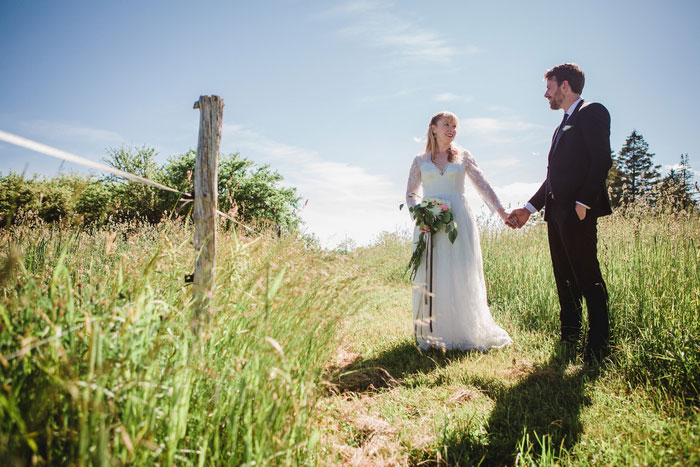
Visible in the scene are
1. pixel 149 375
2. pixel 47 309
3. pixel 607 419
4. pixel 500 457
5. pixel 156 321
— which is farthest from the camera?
pixel 607 419

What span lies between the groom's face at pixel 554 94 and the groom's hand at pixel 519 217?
1.22 metres

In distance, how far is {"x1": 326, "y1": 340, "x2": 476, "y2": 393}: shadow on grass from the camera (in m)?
3.45

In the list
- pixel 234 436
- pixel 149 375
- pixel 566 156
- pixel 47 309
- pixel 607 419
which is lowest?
pixel 607 419

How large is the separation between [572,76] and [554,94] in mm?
229

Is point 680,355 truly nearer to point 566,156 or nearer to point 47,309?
point 566,156

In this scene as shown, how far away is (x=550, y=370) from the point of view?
350 centimetres

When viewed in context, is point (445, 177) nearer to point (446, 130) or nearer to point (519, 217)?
point (446, 130)

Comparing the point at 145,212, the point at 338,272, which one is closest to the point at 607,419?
the point at 338,272

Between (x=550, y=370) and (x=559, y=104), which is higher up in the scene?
(x=559, y=104)

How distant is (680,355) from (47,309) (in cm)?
423

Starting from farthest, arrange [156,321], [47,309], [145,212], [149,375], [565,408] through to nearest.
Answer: [145,212]
[565,408]
[156,321]
[47,309]
[149,375]

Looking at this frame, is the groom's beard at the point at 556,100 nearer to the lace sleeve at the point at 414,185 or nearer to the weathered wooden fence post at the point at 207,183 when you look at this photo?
the lace sleeve at the point at 414,185

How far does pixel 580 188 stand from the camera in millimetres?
3576

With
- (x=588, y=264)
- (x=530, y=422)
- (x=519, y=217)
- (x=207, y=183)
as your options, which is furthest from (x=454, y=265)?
(x=207, y=183)
